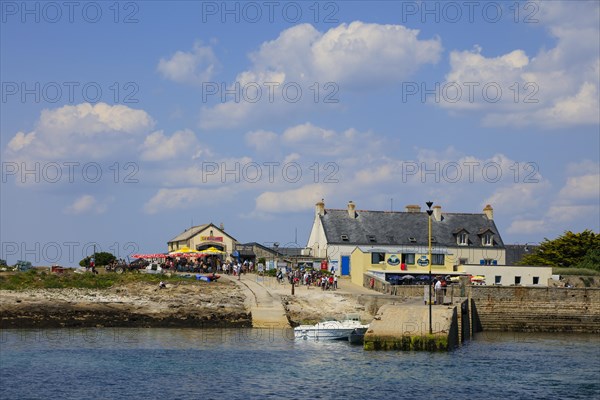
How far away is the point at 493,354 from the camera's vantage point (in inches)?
2312

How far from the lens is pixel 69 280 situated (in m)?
78.3

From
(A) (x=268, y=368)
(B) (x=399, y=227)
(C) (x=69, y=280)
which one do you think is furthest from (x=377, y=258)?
(A) (x=268, y=368)

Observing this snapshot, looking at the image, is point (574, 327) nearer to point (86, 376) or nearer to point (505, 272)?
point (505, 272)

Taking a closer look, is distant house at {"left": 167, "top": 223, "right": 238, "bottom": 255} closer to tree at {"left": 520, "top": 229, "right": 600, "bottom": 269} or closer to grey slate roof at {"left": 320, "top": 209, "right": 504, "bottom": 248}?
grey slate roof at {"left": 320, "top": 209, "right": 504, "bottom": 248}

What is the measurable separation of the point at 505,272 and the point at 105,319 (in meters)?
39.7

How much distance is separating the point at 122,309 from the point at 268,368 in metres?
24.3

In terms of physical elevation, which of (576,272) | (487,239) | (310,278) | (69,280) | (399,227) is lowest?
(69,280)

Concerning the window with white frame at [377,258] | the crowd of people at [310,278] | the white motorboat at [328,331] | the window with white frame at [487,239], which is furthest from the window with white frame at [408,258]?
the white motorboat at [328,331]

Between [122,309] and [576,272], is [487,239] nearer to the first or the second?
[576,272]

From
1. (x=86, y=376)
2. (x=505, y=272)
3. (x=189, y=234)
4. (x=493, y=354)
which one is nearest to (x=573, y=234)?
(x=505, y=272)

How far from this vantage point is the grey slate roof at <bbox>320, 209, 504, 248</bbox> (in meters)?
97.2

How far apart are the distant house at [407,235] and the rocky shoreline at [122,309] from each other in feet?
74.7

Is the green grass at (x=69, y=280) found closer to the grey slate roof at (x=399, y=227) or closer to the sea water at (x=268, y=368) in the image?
the sea water at (x=268, y=368)

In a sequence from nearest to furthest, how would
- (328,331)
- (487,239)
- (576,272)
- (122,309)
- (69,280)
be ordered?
(328,331) → (122,309) → (69,280) → (576,272) → (487,239)
